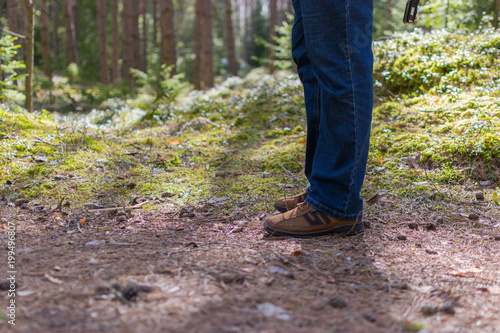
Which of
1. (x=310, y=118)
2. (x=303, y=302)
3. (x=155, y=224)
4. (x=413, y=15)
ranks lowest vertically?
(x=155, y=224)

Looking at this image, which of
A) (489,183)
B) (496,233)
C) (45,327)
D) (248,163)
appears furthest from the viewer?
(248,163)

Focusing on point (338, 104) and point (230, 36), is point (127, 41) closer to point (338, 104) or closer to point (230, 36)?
point (230, 36)

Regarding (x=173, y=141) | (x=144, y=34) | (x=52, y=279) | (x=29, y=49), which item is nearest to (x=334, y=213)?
(x=52, y=279)

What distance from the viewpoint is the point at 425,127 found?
370 cm

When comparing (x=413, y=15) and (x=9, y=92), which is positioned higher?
(x=413, y=15)

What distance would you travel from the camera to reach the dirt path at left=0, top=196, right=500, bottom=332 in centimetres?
116

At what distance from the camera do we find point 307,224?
2.07m

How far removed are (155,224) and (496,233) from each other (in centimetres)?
224

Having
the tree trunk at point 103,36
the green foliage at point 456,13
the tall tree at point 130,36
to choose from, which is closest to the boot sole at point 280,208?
the green foliage at point 456,13

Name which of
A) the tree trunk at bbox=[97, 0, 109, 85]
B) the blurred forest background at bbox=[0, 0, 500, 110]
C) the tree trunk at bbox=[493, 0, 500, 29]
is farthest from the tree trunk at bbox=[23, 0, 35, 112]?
the tree trunk at bbox=[97, 0, 109, 85]

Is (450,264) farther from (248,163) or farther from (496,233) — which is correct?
(248,163)

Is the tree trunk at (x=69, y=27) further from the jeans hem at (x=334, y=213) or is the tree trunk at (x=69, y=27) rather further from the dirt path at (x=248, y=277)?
the jeans hem at (x=334, y=213)

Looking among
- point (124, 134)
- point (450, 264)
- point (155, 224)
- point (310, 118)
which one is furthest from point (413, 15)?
point (124, 134)

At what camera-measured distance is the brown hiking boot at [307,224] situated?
2072mm
